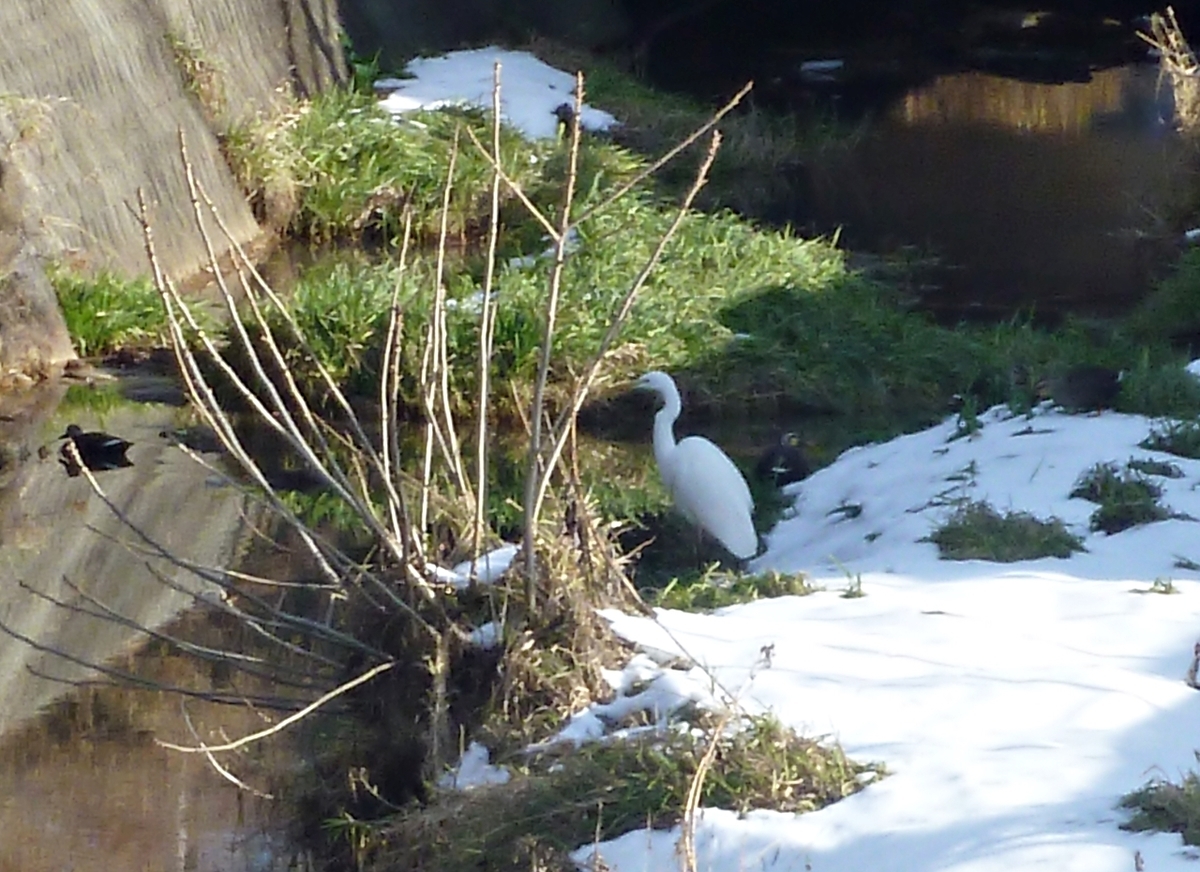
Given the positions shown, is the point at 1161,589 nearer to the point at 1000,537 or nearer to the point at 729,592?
the point at 1000,537

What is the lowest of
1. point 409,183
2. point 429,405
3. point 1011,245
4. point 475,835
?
point 1011,245

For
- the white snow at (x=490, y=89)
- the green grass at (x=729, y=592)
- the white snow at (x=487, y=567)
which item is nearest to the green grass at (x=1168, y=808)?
the white snow at (x=487, y=567)

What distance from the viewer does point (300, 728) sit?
4.75 metres

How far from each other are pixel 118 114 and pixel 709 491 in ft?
16.8

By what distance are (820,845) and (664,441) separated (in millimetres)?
3199

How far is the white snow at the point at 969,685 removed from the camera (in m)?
3.36

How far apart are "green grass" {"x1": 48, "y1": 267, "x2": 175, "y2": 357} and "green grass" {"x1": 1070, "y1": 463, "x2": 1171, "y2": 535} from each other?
4.42 metres

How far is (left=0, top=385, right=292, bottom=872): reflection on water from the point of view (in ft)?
14.2

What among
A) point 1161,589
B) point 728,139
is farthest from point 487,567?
point 728,139

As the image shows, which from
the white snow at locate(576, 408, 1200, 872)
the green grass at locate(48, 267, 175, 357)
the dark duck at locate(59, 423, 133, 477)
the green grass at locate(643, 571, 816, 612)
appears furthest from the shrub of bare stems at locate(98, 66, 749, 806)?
the green grass at locate(48, 267, 175, 357)

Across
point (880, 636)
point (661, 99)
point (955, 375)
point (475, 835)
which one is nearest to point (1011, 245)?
point (955, 375)

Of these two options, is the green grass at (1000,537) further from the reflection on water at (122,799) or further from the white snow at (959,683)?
the reflection on water at (122,799)

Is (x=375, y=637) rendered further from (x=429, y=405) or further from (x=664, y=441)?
(x=664, y=441)

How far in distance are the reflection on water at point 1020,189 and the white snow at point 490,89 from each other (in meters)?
1.96
